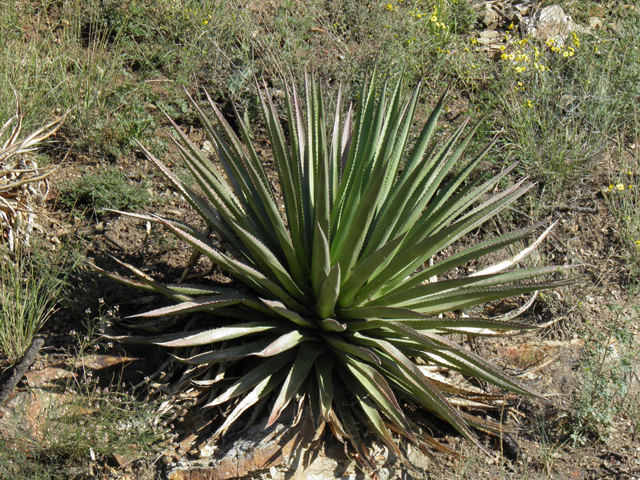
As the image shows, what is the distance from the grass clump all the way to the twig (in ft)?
3.45

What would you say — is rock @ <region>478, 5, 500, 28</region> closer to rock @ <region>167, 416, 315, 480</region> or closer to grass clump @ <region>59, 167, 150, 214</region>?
grass clump @ <region>59, 167, 150, 214</region>

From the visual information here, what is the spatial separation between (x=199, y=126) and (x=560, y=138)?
279 cm

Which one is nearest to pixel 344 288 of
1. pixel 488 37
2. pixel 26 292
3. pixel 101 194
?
pixel 26 292

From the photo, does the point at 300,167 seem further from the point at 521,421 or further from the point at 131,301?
the point at 521,421

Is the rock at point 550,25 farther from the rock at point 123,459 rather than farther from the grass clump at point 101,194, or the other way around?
the rock at point 123,459

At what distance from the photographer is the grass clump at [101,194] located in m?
3.73

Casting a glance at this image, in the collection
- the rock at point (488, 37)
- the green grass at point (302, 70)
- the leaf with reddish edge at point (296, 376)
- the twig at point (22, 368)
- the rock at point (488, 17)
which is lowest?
the twig at point (22, 368)

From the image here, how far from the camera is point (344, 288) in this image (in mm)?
2680

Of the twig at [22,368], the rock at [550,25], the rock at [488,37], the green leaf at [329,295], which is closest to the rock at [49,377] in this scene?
the twig at [22,368]

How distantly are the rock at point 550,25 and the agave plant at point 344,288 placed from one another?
315cm

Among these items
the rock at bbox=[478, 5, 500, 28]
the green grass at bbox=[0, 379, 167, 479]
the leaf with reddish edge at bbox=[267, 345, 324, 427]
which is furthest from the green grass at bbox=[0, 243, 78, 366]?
the rock at bbox=[478, 5, 500, 28]

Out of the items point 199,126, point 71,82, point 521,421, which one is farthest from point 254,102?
point 521,421

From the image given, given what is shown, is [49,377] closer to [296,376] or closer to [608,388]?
[296,376]

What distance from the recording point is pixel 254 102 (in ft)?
15.2
